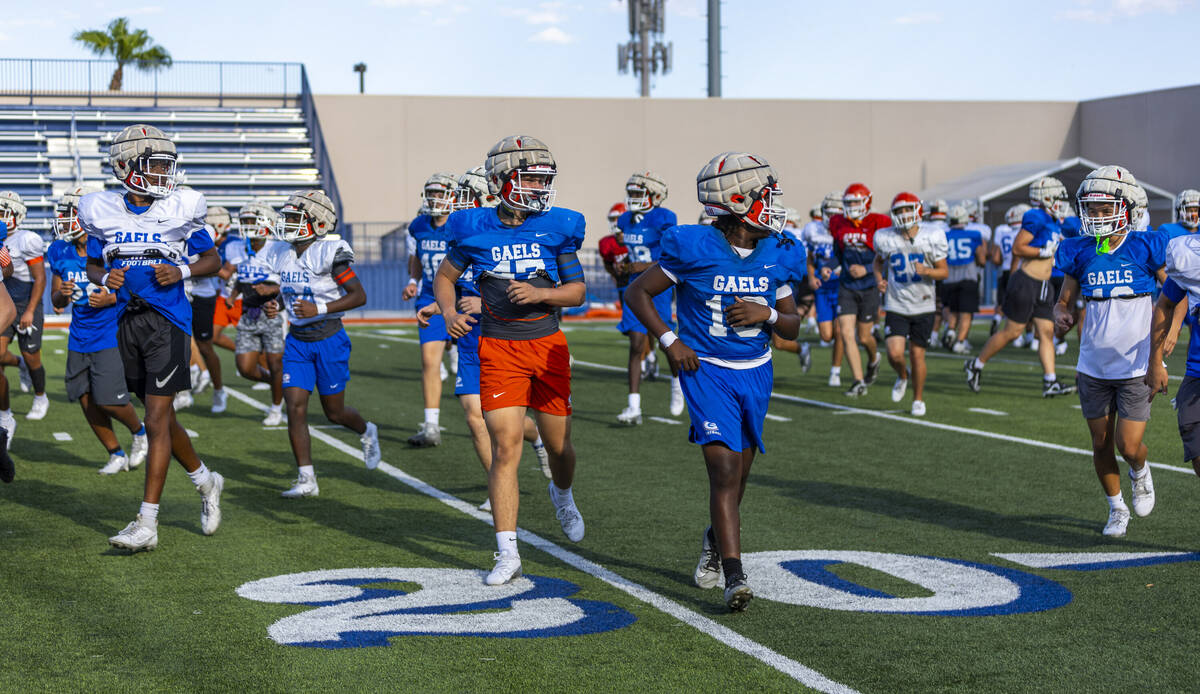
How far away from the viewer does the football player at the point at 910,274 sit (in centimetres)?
1209

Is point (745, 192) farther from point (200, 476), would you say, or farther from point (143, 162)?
point (200, 476)

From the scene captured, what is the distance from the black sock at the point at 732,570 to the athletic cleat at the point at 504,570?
0.98m

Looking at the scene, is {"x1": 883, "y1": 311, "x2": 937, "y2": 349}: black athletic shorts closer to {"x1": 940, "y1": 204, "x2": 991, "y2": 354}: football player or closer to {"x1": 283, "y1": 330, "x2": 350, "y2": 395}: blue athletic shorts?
{"x1": 283, "y1": 330, "x2": 350, "y2": 395}: blue athletic shorts

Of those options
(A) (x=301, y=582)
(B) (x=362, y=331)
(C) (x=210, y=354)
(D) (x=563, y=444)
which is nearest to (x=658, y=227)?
(C) (x=210, y=354)

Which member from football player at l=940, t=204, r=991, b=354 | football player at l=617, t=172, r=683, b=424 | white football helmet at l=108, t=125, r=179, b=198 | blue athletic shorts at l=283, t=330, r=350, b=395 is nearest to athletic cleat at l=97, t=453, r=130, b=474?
blue athletic shorts at l=283, t=330, r=350, b=395

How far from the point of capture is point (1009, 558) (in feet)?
20.6

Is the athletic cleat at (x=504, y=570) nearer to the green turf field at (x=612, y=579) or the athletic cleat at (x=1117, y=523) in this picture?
the green turf field at (x=612, y=579)

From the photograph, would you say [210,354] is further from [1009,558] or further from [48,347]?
[48,347]

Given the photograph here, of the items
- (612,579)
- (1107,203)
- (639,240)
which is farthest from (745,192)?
(639,240)

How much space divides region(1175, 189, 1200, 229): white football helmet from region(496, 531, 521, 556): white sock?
5.04 metres

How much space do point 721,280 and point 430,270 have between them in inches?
192

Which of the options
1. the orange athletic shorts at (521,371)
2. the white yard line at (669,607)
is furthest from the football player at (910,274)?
the orange athletic shorts at (521,371)

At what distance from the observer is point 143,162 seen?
6500 mm

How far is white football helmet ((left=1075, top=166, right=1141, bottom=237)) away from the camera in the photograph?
6539 mm
